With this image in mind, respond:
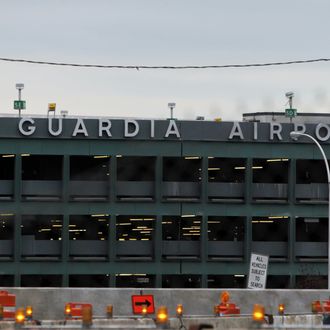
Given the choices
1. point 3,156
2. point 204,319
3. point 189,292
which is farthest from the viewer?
point 3,156

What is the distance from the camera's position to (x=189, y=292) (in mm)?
35156

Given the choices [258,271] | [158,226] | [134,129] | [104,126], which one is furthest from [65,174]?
[258,271]

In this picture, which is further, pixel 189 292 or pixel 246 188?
pixel 246 188

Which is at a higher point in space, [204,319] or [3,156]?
[3,156]

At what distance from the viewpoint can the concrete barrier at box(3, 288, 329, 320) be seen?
113 ft

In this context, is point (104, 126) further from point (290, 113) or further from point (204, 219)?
point (290, 113)

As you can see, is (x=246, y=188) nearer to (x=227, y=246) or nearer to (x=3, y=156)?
(x=227, y=246)

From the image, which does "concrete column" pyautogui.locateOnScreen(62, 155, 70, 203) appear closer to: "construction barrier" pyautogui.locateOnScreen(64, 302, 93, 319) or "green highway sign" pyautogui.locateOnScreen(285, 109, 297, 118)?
"green highway sign" pyautogui.locateOnScreen(285, 109, 297, 118)

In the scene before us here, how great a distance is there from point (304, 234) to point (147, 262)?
33.8ft

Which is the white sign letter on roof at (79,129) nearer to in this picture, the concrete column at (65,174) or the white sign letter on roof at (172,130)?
the concrete column at (65,174)

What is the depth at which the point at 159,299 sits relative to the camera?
115 ft

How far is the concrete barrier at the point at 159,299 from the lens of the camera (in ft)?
113

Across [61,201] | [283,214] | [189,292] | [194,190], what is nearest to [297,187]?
[283,214]

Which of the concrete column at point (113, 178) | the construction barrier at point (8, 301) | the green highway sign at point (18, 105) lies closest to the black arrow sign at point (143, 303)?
the construction barrier at point (8, 301)
